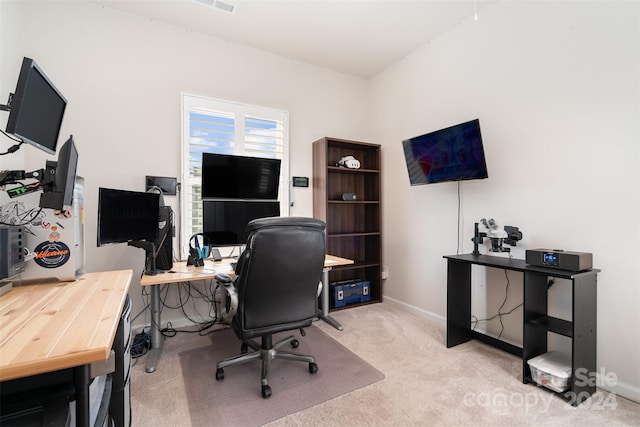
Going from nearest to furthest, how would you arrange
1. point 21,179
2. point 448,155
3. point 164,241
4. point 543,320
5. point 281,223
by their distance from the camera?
point 21,179 < point 281,223 < point 543,320 < point 164,241 < point 448,155

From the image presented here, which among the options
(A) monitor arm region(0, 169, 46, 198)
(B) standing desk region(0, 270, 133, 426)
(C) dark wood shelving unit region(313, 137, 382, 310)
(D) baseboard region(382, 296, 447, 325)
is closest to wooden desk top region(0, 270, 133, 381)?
(B) standing desk region(0, 270, 133, 426)

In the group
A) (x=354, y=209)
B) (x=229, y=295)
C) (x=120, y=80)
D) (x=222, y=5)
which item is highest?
(x=222, y=5)

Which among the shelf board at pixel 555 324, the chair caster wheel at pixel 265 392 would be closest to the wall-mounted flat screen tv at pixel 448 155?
the shelf board at pixel 555 324

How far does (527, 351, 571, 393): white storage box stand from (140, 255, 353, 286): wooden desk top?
5.14 ft

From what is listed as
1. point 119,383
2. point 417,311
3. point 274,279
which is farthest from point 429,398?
point 119,383

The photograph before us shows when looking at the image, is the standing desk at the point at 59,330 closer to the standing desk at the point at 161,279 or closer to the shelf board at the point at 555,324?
the standing desk at the point at 161,279

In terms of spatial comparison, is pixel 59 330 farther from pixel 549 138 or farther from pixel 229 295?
pixel 549 138

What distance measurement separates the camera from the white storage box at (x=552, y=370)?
1.74 m

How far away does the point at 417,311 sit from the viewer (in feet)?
10.5

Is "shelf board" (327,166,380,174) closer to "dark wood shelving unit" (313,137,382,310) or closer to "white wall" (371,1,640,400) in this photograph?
"dark wood shelving unit" (313,137,382,310)

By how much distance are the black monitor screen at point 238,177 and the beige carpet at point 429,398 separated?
141cm

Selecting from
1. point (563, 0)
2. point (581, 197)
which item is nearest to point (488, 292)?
point (581, 197)

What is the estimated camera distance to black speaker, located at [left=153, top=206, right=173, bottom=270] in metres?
2.31

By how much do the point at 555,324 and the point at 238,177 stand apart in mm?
2762
